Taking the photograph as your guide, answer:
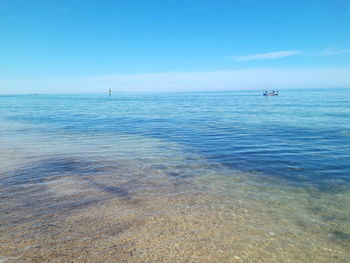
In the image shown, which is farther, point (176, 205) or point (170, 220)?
point (176, 205)

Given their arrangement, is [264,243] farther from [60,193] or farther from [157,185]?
[60,193]

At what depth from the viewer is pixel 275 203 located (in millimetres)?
6934

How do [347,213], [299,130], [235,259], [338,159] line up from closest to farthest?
[235,259], [347,213], [338,159], [299,130]

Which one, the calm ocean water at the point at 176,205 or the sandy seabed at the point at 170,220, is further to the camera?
the calm ocean water at the point at 176,205

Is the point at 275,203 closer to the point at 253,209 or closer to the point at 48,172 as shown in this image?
the point at 253,209

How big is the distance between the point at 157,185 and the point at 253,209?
11.5ft

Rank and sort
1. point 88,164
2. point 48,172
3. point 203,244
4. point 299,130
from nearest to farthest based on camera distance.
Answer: point 203,244 < point 48,172 < point 88,164 < point 299,130

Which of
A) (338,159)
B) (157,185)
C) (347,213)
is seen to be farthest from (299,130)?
(157,185)

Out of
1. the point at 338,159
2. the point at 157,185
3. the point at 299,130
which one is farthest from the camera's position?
the point at 299,130

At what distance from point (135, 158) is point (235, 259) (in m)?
8.40

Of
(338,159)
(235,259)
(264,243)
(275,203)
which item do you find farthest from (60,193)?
(338,159)

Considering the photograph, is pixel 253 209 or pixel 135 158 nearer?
pixel 253 209

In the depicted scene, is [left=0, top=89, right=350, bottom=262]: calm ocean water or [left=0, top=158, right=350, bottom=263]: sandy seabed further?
[left=0, top=89, right=350, bottom=262]: calm ocean water

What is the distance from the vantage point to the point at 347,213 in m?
6.38
